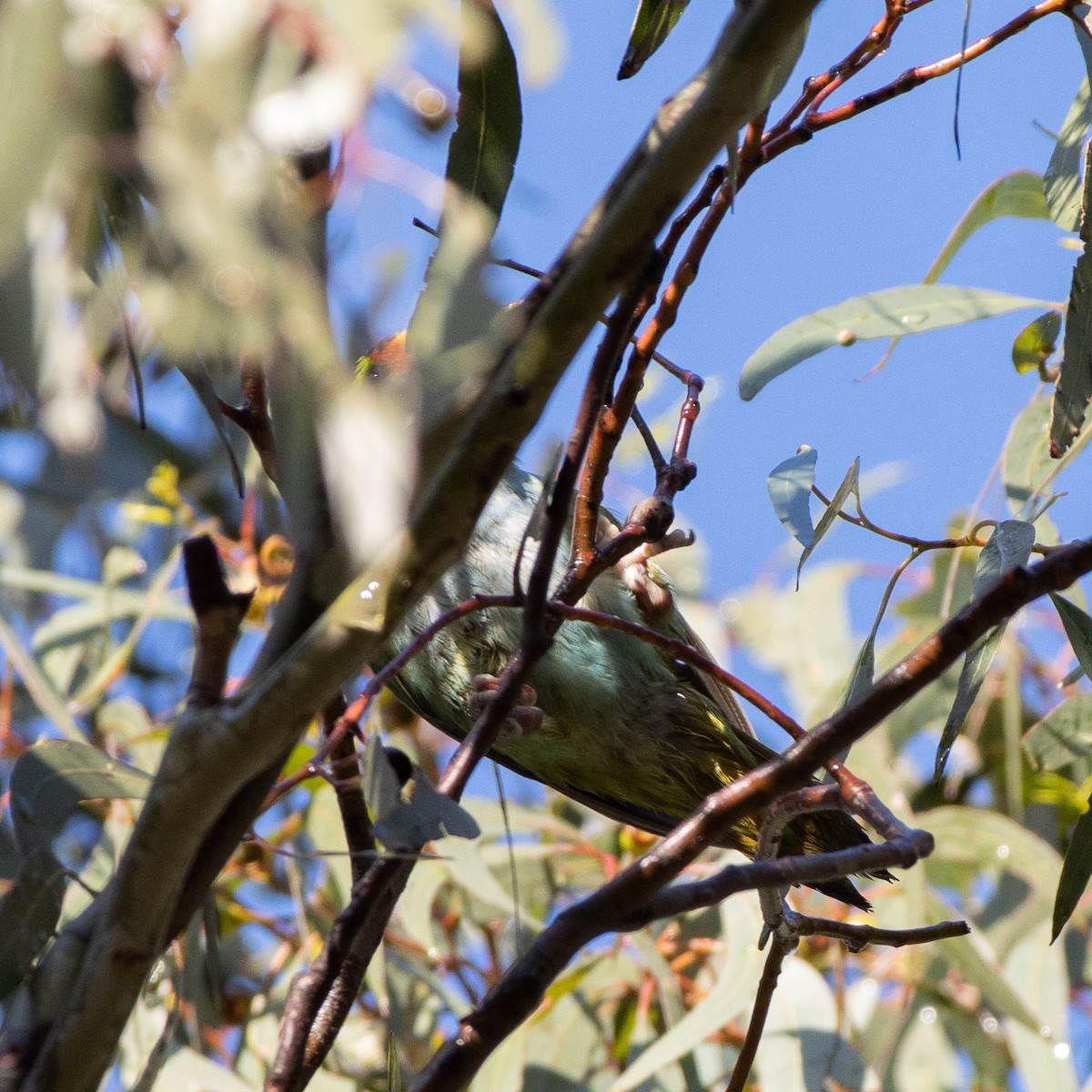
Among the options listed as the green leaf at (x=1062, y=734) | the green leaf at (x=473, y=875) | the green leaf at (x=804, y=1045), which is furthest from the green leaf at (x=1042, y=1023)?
the green leaf at (x=473, y=875)

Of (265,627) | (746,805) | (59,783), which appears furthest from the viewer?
(265,627)

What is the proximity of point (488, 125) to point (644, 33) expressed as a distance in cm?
27

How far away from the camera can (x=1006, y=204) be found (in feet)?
7.18

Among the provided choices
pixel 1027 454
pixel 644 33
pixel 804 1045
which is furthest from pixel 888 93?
pixel 804 1045

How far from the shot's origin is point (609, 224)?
0.83 m

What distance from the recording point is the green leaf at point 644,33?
1.49 m

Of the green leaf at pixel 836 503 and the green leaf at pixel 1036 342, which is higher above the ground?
the green leaf at pixel 1036 342

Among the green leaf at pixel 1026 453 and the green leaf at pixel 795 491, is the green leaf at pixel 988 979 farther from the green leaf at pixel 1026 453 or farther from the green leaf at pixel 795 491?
the green leaf at pixel 795 491

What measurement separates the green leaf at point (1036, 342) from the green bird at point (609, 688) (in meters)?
0.70

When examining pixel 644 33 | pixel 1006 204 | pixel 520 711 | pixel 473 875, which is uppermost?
pixel 1006 204

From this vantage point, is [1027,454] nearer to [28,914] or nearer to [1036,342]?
[1036,342]

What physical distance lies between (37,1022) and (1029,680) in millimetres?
2852

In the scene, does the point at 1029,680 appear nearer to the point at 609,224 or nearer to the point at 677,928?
the point at 677,928

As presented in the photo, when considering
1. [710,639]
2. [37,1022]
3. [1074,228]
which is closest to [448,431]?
[37,1022]
